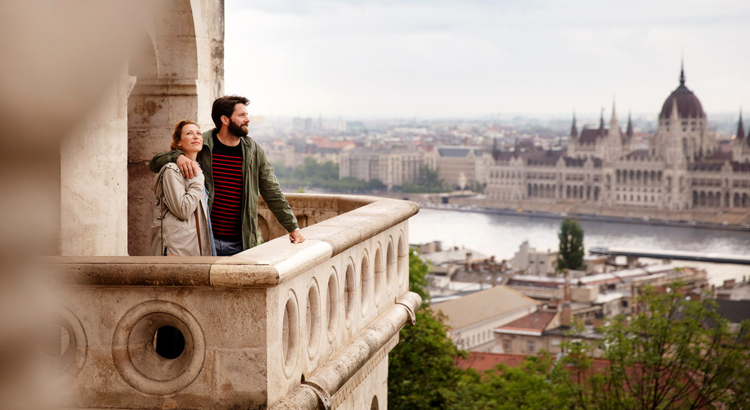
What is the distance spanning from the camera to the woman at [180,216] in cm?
275

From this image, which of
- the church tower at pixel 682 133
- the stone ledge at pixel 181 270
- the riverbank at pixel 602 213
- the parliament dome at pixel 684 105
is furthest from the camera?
the parliament dome at pixel 684 105

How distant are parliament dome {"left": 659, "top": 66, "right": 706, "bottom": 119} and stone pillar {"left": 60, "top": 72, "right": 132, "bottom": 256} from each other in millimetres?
100210

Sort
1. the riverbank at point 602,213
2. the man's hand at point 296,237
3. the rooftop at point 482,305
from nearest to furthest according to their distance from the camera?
A: the man's hand at point 296,237, the rooftop at point 482,305, the riverbank at point 602,213

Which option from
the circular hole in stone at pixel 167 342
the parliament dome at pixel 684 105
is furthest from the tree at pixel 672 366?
the parliament dome at pixel 684 105

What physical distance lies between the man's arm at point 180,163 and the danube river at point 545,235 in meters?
65.7

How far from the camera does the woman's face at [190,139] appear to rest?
2854 millimetres

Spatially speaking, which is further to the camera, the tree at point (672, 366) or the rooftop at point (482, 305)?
the rooftop at point (482, 305)

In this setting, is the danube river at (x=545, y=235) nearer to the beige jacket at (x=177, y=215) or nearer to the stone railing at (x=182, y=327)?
the beige jacket at (x=177, y=215)

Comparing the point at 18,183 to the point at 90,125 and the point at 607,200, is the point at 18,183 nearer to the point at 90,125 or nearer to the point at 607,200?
the point at 90,125

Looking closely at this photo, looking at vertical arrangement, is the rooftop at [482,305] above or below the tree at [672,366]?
below

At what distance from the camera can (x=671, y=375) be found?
39.6 ft

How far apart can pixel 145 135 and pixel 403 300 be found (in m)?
1.49

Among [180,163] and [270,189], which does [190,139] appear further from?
[270,189]

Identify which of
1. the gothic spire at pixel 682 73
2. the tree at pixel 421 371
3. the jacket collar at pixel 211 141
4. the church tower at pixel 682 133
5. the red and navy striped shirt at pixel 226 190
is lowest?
the tree at pixel 421 371
